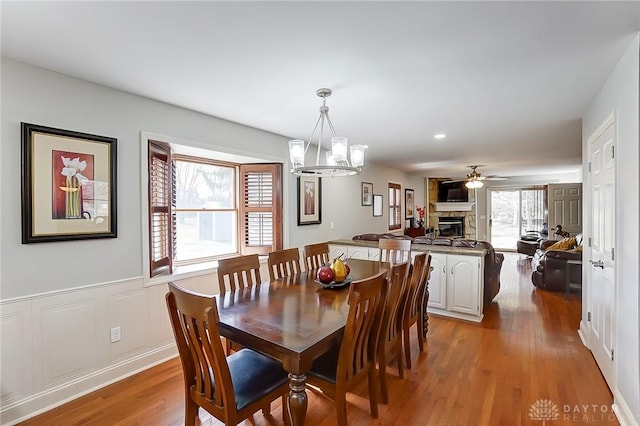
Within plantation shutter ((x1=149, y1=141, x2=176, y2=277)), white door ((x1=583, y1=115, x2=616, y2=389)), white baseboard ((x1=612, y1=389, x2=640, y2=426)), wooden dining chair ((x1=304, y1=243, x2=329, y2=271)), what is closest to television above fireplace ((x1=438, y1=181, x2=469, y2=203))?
white door ((x1=583, y1=115, x2=616, y2=389))

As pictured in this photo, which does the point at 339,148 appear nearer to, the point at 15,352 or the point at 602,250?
the point at 602,250

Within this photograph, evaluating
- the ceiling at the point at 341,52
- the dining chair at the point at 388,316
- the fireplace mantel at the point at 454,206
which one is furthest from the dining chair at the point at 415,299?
the fireplace mantel at the point at 454,206

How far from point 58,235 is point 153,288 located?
888 mm

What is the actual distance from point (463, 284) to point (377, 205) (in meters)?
3.02

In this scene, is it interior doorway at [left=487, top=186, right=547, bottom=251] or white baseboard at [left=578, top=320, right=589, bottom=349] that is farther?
interior doorway at [left=487, top=186, right=547, bottom=251]

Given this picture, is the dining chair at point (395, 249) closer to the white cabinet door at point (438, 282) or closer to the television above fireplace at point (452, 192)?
the white cabinet door at point (438, 282)

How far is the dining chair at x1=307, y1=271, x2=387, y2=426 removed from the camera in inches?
66.7

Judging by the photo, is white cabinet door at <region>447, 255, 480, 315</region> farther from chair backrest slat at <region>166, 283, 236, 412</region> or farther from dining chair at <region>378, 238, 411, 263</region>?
chair backrest slat at <region>166, 283, 236, 412</region>

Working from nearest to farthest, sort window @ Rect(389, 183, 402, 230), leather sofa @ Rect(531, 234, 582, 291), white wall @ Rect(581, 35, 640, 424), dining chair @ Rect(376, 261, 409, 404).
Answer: white wall @ Rect(581, 35, 640, 424) → dining chair @ Rect(376, 261, 409, 404) → leather sofa @ Rect(531, 234, 582, 291) → window @ Rect(389, 183, 402, 230)

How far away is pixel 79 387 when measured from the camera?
2.36 m

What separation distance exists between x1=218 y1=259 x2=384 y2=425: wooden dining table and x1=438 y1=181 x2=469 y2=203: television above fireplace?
877 cm

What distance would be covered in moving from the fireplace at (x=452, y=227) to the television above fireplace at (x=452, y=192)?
0.61m

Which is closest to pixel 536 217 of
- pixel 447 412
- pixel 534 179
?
pixel 534 179

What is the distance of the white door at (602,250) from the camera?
2297mm
